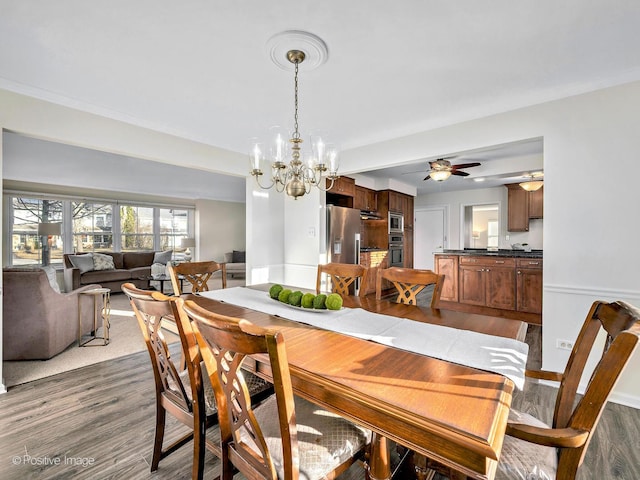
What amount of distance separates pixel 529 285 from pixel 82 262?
7706mm

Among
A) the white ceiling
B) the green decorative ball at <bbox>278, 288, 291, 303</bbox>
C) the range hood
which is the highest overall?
the white ceiling

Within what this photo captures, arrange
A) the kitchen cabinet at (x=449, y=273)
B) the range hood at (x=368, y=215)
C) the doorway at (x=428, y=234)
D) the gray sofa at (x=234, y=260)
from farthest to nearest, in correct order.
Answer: the gray sofa at (x=234, y=260) → the doorway at (x=428, y=234) → the range hood at (x=368, y=215) → the kitchen cabinet at (x=449, y=273)

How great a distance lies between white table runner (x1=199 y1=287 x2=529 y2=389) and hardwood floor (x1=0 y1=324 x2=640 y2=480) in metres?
0.80

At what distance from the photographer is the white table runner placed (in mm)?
1163

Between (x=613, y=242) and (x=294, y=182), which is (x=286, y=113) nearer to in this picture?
(x=294, y=182)

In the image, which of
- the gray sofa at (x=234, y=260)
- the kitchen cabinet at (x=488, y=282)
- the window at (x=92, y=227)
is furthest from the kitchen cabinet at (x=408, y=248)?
the window at (x=92, y=227)

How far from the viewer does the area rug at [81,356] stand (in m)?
2.65

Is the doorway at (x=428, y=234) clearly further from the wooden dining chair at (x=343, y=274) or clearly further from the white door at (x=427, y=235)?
the wooden dining chair at (x=343, y=274)

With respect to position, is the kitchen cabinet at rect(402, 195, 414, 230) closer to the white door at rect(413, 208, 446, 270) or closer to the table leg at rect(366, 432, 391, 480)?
the white door at rect(413, 208, 446, 270)

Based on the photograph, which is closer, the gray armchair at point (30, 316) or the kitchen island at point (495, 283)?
the gray armchair at point (30, 316)

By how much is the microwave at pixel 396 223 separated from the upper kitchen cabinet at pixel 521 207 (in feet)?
7.09

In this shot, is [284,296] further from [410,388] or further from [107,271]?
[107,271]

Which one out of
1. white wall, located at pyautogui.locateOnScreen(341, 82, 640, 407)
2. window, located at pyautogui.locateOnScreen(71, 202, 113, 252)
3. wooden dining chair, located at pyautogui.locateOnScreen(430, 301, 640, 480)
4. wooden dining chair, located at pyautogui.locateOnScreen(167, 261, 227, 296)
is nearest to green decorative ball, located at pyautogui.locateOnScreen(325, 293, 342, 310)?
wooden dining chair, located at pyautogui.locateOnScreen(430, 301, 640, 480)

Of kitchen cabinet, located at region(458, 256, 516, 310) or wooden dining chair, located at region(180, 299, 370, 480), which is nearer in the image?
wooden dining chair, located at region(180, 299, 370, 480)
